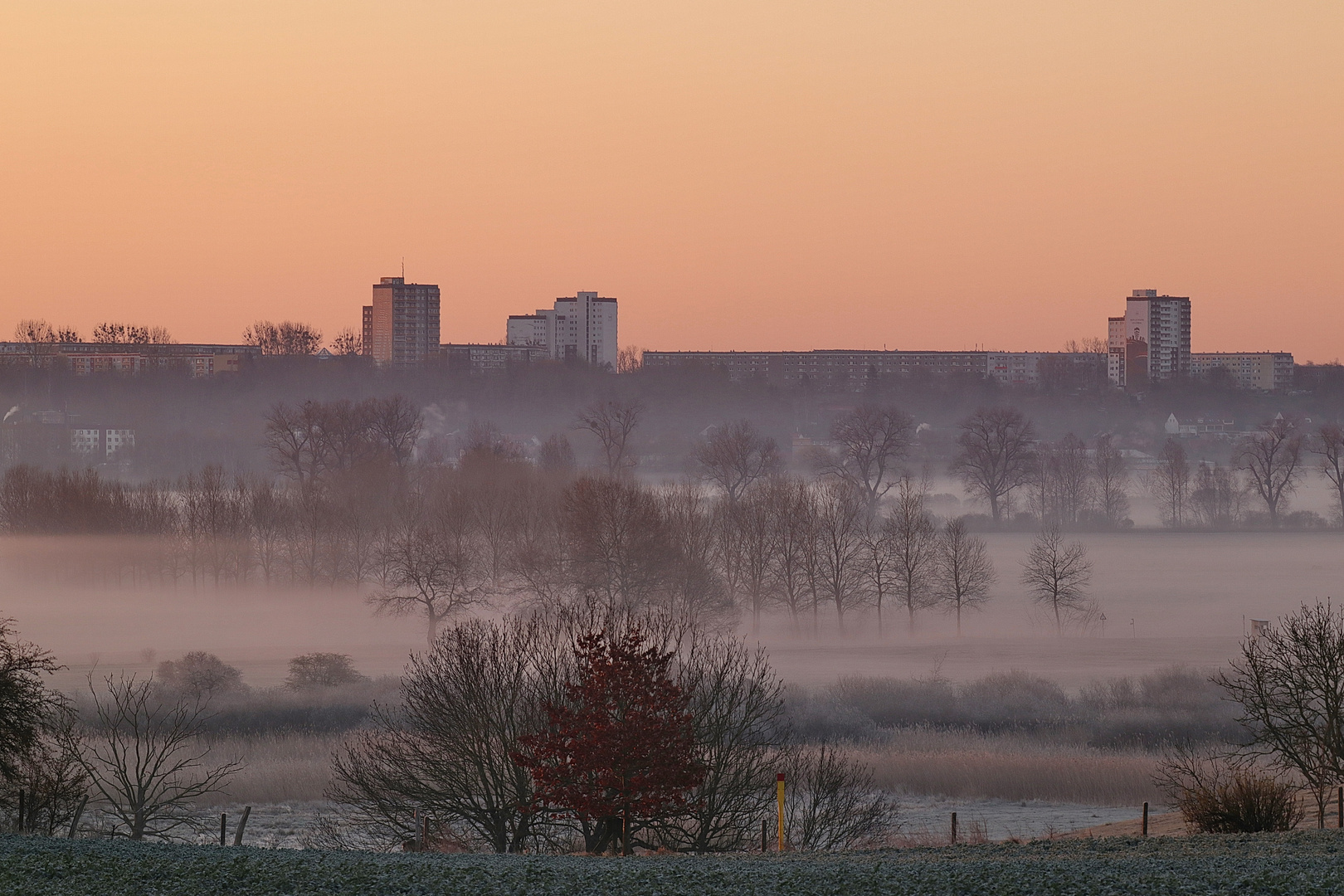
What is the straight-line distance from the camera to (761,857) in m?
19.3

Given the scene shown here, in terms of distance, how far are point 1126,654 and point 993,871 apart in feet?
152

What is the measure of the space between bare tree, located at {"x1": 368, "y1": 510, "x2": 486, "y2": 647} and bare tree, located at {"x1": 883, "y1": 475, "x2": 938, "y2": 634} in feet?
75.4

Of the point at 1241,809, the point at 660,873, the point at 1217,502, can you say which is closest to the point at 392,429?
the point at 1217,502

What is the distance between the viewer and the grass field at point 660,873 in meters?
15.2

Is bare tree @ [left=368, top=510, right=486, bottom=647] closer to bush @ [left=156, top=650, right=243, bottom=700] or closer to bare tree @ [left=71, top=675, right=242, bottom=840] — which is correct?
bush @ [left=156, top=650, right=243, bottom=700]

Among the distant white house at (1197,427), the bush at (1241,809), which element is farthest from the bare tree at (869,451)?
the bush at (1241,809)

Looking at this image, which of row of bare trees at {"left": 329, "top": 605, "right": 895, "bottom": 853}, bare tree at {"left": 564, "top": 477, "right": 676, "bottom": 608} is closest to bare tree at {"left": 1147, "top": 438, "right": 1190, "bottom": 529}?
bare tree at {"left": 564, "top": 477, "right": 676, "bottom": 608}

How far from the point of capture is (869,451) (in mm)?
120562

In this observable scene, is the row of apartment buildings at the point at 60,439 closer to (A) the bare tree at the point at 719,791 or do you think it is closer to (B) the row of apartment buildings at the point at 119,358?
(B) the row of apartment buildings at the point at 119,358

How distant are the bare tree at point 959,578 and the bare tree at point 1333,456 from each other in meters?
55.1

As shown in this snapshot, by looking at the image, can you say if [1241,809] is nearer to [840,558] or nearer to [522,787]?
[522,787]

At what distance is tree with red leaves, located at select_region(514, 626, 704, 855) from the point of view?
24.2m

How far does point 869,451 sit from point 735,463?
14462 mm

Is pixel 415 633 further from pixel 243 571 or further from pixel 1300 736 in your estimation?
pixel 1300 736
